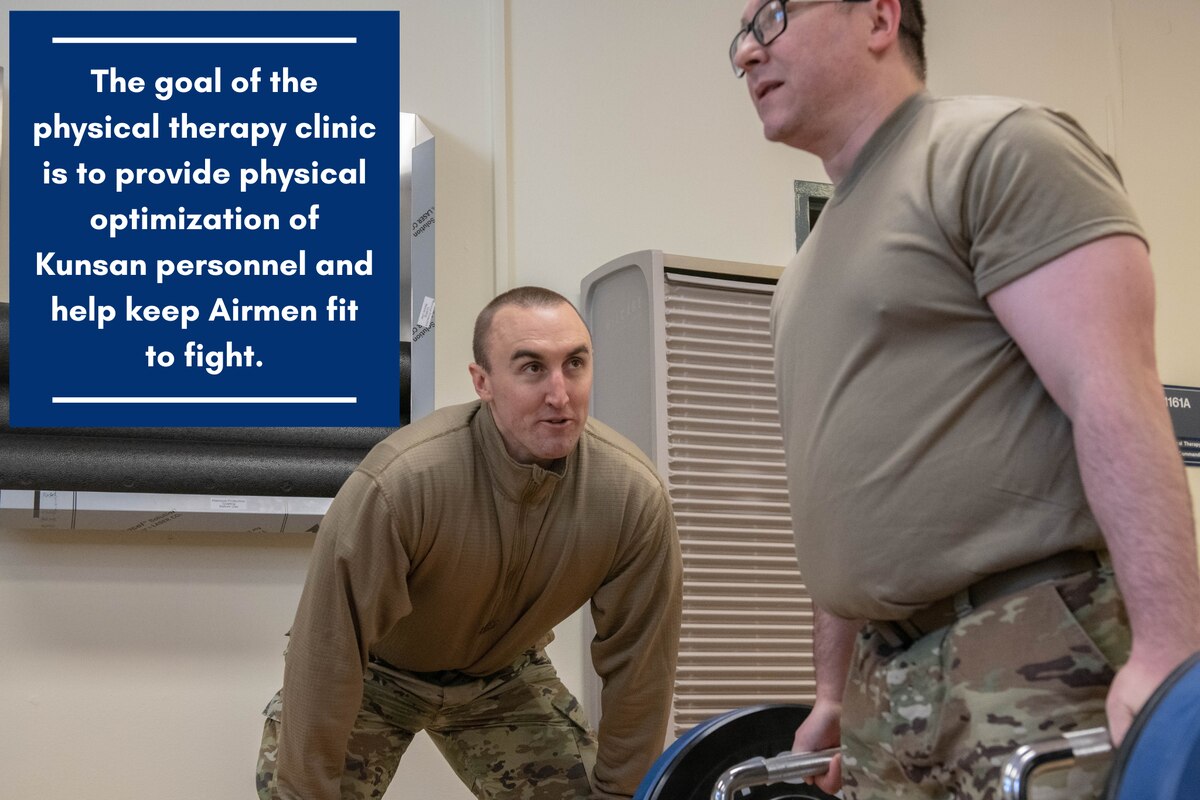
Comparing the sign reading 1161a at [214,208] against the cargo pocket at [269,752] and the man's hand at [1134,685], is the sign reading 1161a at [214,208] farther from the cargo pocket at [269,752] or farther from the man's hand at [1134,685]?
the man's hand at [1134,685]

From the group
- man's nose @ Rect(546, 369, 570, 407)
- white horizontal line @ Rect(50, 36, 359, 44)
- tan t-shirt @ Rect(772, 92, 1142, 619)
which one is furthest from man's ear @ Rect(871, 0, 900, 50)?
white horizontal line @ Rect(50, 36, 359, 44)

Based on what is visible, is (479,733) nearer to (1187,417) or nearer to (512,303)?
(512,303)

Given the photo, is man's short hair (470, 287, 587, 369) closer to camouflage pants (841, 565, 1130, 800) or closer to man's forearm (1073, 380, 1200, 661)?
camouflage pants (841, 565, 1130, 800)

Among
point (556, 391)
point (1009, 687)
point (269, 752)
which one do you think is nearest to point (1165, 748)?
point (1009, 687)

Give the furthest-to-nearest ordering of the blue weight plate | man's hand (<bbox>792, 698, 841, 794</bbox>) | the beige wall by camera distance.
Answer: the beige wall
man's hand (<bbox>792, 698, 841, 794</bbox>)
the blue weight plate

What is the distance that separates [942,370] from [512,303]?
1342 mm

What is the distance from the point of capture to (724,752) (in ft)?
5.35

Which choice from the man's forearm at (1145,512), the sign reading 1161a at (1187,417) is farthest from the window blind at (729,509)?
the man's forearm at (1145,512)

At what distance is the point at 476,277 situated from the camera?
10.2 feet

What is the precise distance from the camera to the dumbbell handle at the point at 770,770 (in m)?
1.38

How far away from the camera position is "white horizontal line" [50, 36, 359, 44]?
300 cm

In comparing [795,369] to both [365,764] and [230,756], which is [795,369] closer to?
[365,764]

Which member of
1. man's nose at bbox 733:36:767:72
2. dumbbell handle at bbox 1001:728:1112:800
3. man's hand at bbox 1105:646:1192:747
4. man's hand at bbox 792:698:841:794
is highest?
man's nose at bbox 733:36:767:72

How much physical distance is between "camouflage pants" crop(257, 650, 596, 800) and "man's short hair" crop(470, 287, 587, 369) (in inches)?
25.1
